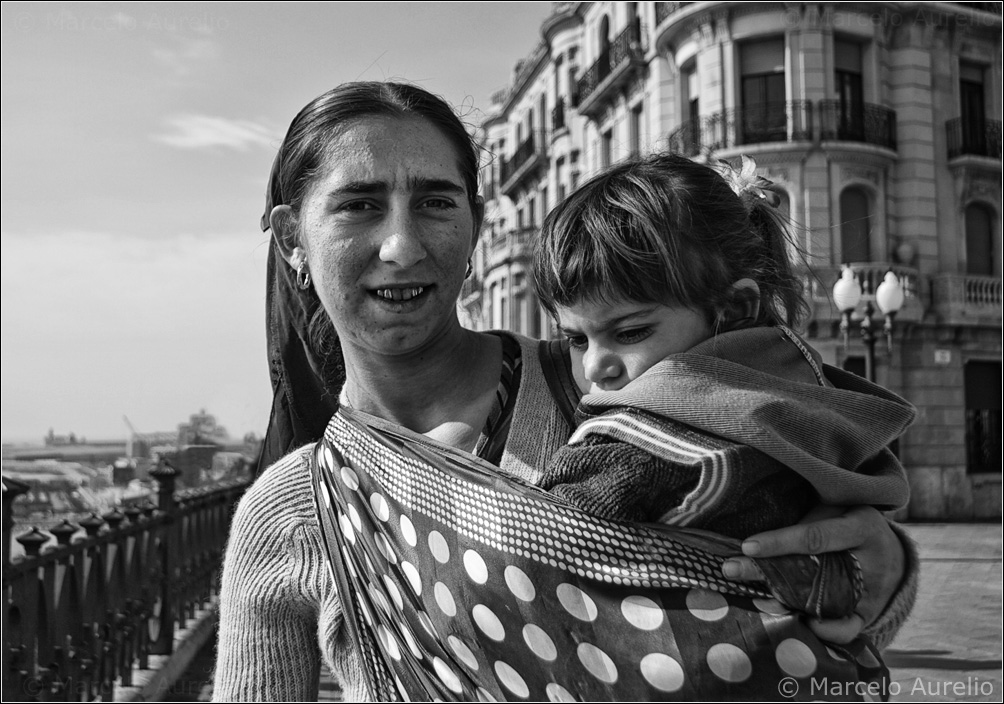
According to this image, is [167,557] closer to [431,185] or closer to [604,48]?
[431,185]

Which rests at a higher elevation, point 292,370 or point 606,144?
point 606,144

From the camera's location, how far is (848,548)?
1464 millimetres

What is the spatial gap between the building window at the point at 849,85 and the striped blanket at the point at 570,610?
20111 mm

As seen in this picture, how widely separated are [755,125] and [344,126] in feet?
62.9

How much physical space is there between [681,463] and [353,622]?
0.75 metres

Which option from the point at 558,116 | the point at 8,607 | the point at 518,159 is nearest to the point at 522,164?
the point at 518,159

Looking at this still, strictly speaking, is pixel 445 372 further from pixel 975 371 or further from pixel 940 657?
pixel 975 371

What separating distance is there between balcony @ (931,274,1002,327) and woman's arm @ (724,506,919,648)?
20.0 m

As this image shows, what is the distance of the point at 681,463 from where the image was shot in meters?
1.37

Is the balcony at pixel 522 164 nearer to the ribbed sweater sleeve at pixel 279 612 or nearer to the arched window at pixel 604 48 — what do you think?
the arched window at pixel 604 48

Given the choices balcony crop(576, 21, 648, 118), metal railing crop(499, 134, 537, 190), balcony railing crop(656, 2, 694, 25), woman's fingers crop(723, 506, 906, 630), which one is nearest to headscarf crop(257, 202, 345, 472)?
woman's fingers crop(723, 506, 906, 630)

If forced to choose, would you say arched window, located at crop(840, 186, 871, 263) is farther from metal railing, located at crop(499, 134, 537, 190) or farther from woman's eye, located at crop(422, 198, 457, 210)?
woman's eye, located at crop(422, 198, 457, 210)

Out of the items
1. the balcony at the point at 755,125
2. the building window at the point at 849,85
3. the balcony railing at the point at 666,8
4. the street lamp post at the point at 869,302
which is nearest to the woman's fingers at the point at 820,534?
the street lamp post at the point at 869,302

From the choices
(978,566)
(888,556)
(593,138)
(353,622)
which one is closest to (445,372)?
(353,622)
